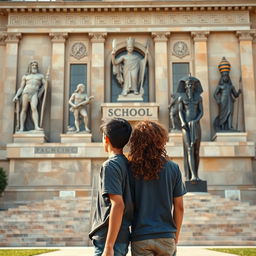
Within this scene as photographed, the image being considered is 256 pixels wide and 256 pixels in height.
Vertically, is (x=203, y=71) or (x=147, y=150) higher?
(x=203, y=71)

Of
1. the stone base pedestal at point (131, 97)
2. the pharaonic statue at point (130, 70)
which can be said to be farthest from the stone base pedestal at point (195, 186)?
the pharaonic statue at point (130, 70)

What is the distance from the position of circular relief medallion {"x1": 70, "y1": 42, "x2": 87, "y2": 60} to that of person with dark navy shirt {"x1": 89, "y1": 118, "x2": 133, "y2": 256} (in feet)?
83.0

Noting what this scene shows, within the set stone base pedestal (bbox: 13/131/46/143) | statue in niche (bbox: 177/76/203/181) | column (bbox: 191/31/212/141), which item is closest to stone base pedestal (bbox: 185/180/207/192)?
statue in niche (bbox: 177/76/203/181)

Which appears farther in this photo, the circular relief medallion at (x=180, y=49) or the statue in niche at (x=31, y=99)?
the circular relief medallion at (x=180, y=49)

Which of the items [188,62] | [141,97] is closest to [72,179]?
[141,97]

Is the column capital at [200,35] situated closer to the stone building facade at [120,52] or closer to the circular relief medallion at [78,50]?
the stone building facade at [120,52]

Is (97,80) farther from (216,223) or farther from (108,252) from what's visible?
(108,252)

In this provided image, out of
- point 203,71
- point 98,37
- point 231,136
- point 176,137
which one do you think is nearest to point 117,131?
point 176,137

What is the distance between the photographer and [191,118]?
18.0 meters

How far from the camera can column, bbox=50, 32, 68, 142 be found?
26.8 meters

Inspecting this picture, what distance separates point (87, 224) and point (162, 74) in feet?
48.0

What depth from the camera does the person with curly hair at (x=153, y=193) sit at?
3545 millimetres

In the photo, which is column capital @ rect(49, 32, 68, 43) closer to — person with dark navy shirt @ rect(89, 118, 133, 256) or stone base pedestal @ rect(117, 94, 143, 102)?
stone base pedestal @ rect(117, 94, 143, 102)

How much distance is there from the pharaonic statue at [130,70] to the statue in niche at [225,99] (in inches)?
200
